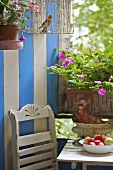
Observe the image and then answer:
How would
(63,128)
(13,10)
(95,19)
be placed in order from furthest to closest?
(95,19) < (63,128) < (13,10)

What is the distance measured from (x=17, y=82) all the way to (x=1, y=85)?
0.18 metres

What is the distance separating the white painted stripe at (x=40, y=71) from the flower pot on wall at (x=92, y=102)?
0.21 m

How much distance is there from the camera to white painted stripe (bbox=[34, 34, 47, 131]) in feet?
11.0

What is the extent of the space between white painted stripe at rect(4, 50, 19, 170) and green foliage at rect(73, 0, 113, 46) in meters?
1.38

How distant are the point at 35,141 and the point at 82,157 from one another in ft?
1.67

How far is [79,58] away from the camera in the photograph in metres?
3.35

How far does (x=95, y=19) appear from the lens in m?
4.91

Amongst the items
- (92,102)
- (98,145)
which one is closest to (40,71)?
(92,102)

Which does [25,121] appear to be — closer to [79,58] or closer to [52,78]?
[52,78]

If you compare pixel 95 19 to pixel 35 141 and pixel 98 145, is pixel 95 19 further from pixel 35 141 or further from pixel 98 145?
pixel 98 145

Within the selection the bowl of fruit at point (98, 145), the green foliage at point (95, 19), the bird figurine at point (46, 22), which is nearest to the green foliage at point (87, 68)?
the bird figurine at point (46, 22)

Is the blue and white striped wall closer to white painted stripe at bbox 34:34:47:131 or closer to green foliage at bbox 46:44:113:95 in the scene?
white painted stripe at bbox 34:34:47:131

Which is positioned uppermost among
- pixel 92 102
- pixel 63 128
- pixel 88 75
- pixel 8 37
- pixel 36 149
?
pixel 8 37

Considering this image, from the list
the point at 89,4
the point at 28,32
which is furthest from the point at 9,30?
the point at 89,4
